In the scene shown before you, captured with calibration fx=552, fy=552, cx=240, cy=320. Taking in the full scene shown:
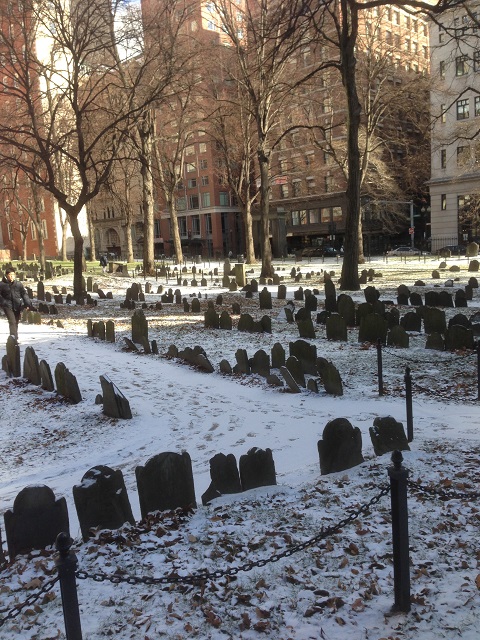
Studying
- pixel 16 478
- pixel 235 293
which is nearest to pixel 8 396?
pixel 16 478

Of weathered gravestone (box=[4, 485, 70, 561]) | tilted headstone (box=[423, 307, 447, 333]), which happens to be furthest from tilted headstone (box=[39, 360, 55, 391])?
tilted headstone (box=[423, 307, 447, 333])

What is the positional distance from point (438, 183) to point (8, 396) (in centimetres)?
4755

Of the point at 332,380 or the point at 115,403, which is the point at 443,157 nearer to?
the point at 332,380

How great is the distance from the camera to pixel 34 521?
3.80m

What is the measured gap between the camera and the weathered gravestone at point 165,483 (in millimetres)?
4188

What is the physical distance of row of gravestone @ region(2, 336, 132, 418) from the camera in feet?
23.0

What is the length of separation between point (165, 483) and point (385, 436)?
2.19m

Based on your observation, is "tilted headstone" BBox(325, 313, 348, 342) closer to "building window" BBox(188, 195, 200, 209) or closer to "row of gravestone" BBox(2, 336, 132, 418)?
"row of gravestone" BBox(2, 336, 132, 418)

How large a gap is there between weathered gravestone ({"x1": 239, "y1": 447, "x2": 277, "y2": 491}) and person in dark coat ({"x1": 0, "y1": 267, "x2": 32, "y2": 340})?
8.75 metres

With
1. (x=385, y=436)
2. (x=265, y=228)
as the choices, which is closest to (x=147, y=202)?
(x=265, y=228)

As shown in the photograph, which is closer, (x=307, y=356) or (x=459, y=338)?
(x=307, y=356)

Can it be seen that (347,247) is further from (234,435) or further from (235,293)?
(234,435)

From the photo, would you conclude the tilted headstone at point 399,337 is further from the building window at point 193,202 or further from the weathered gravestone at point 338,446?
the building window at point 193,202

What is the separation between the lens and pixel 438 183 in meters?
48.9
